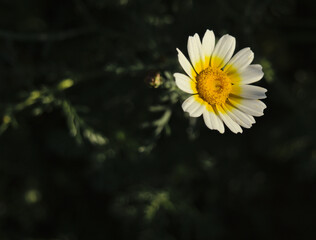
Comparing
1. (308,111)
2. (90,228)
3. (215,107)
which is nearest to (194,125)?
(215,107)

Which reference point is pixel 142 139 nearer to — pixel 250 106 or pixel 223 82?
pixel 223 82

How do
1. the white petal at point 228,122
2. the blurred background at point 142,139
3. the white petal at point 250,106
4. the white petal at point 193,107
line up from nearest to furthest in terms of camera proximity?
the white petal at point 193,107
the white petal at point 228,122
the white petal at point 250,106
the blurred background at point 142,139

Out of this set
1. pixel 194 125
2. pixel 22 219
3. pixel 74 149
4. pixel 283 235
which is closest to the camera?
pixel 194 125

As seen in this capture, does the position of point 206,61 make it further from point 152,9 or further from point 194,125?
Answer: point 152,9

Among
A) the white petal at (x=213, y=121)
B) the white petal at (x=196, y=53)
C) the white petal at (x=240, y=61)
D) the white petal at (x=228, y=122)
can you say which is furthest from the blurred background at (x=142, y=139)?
the white petal at (x=213, y=121)

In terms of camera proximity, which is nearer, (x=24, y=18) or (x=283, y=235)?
(x=24, y=18)

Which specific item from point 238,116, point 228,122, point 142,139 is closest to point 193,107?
point 228,122

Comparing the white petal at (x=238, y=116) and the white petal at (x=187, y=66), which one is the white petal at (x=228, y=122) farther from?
the white petal at (x=187, y=66)
